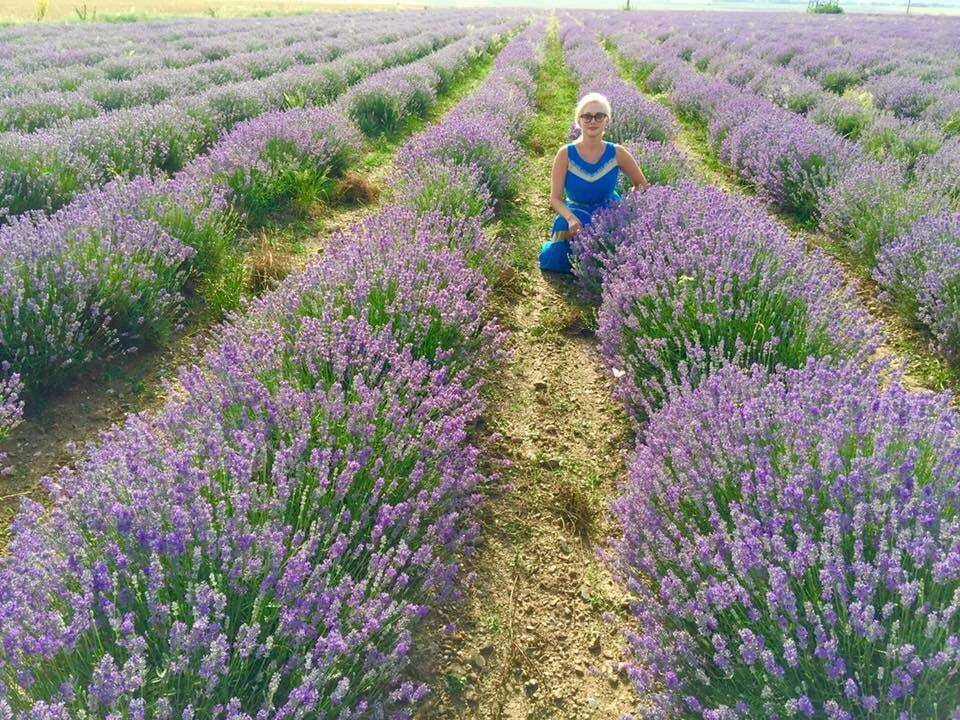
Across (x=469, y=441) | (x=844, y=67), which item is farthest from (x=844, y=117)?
(x=469, y=441)

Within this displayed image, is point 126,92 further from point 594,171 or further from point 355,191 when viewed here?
point 594,171

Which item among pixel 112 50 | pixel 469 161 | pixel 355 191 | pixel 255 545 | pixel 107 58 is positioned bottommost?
pixel 255 545

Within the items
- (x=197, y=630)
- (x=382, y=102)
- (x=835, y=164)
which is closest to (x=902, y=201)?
(x=835, y=164)

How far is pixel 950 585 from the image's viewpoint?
1449 mm

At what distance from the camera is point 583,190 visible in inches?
194

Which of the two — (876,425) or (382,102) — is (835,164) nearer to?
(876,425)

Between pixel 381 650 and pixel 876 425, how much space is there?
1611mm

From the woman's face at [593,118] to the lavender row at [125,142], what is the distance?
3.50 m

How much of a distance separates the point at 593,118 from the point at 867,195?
7.62 feet

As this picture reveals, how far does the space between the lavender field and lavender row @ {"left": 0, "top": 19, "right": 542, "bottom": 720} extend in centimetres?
1

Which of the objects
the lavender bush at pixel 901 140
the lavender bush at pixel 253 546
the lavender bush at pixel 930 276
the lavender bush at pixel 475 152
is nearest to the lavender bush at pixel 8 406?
the lavender bush at pixel 253 546

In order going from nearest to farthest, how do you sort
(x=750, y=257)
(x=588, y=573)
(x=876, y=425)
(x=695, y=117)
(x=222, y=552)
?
(x=222, y=552) → (x=876, y=425) → (x=588, y=573) → (x=750, y=257) → (x=695, y=117)

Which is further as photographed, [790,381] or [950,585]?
[790,381]

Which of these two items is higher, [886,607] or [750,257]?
[750,257]
